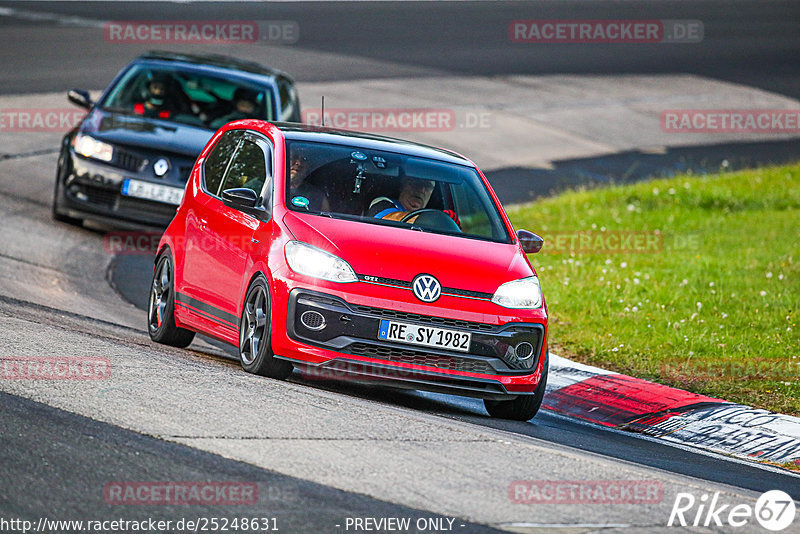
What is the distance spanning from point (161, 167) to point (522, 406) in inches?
240

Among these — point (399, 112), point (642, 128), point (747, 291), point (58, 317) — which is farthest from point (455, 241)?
point (642, 128)

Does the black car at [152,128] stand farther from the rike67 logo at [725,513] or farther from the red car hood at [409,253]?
the rike67 logo at [725,513]

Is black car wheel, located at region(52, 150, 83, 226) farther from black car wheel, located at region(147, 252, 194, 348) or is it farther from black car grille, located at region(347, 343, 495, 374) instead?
black car grille, located at region(347, 343, 495, 374)

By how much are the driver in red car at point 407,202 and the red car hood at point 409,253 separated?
351mm

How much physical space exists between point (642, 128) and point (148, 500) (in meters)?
20.7

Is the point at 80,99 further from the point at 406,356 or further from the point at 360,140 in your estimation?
the point at 406,356

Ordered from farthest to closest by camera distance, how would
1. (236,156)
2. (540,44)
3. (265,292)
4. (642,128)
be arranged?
(540,44) < (642,128) < (236,156) < (265,292)

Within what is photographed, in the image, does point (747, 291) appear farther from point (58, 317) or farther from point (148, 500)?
point (148, 500)

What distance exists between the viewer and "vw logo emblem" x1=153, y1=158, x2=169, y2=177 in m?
13.2

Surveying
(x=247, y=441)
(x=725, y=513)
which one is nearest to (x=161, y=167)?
(x=247, y=441)

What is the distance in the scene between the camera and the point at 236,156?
9.35m

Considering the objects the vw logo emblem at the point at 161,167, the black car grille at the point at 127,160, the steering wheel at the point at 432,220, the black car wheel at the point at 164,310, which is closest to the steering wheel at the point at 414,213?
the steering wheel at the point at 432,220

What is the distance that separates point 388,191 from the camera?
28.7 ft

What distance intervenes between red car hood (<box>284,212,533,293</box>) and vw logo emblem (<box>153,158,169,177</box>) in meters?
5.31
